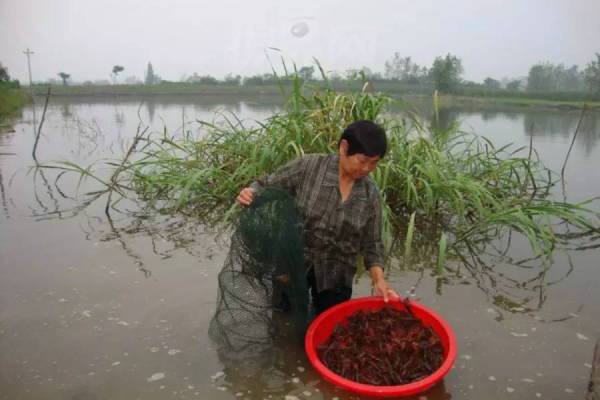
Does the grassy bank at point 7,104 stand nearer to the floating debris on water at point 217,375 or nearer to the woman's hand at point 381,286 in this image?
the floating debris on water at point 217,375

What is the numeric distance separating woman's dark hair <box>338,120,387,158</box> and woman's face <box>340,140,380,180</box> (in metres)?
0.02

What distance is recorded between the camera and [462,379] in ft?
6.56

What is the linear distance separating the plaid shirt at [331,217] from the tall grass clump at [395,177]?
1.25 m

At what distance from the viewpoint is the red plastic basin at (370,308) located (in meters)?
1.65

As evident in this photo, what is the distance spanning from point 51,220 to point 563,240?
4588mm

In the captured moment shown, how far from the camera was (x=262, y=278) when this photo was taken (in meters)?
2.03

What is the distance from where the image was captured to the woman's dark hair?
5.53ft

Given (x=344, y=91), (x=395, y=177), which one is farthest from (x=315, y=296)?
(x=344, y=91)

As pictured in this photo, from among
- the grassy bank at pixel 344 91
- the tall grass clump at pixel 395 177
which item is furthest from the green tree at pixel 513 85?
the tall grass clump at pixel 395 177

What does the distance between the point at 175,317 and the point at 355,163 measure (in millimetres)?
1395

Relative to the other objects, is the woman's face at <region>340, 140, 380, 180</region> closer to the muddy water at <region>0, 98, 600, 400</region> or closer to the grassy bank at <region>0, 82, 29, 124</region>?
the muddy water at <region>0, 98, 600, 400</region>

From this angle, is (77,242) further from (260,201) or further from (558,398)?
(558,398)

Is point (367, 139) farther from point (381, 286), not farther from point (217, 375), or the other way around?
point (217, 375)

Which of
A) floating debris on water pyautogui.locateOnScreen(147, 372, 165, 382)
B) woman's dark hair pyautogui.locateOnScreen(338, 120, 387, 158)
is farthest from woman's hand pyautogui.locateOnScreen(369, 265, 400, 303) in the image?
floating debris on water pyautogui.locateOnScreen(147, 372, 165, 382)
